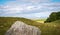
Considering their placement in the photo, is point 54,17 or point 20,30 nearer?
point 20,30

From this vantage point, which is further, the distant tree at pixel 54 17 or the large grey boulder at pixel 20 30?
the distant tree at pixel 54 17

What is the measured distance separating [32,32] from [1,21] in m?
6.89

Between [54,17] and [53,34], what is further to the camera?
[54,17]

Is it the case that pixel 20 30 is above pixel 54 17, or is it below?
above

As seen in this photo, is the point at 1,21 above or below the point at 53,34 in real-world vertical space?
above

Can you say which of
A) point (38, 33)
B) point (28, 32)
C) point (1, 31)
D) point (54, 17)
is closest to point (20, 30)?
point (28, 32)

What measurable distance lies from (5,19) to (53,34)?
6524 millimetres

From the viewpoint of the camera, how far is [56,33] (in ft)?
57.5

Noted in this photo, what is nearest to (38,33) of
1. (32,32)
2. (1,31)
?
(32,32)

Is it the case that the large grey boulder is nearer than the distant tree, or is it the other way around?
the large grey boulder

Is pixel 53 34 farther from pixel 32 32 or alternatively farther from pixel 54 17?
pixel 54 17

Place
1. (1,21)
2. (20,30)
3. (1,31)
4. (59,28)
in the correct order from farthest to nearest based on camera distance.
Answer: (1,21) → (59,28) → (1,31) → (20,30)

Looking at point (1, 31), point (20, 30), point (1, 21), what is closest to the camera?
point (20, 30)

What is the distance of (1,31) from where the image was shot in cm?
1694
